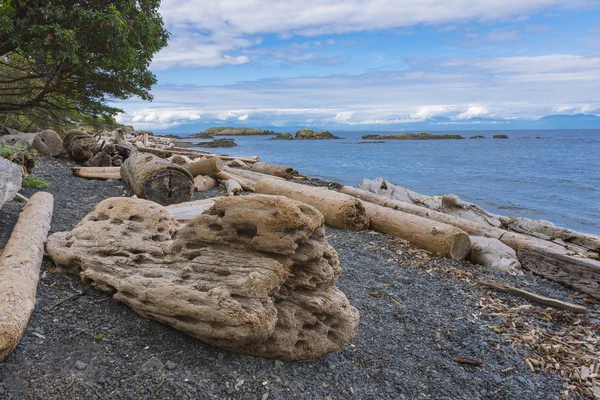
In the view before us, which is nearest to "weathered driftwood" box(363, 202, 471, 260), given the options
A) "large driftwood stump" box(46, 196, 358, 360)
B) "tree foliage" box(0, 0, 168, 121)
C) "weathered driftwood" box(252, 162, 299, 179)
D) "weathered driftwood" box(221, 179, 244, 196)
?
"weathered driftwood" box(221, 179, 244, 196)

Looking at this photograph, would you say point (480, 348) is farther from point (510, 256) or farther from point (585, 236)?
point (585, 236)

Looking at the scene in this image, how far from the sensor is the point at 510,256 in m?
8.42

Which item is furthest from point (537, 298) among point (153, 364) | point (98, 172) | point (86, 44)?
point (86, 44)

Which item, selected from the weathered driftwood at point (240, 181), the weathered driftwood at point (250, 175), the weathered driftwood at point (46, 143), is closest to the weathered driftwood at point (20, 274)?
the weathered driftwood at point (240, 181)

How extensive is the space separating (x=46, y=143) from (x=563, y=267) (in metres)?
16.2

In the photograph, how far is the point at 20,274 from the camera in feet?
13.2

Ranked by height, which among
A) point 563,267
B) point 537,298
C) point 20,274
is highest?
point 20,274

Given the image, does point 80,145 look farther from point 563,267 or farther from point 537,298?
point 563,267

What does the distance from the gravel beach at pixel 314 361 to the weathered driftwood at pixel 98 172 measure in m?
5.57

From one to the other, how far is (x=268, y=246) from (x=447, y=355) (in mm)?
2725

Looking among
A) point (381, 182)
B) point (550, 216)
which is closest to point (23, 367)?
point (381, 182)

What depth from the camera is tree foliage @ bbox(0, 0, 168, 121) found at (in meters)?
10.8

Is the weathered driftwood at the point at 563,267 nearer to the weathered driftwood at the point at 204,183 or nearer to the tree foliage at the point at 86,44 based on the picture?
the weathered driftwood at the point at 204,183

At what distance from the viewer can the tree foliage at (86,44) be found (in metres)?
10.8
